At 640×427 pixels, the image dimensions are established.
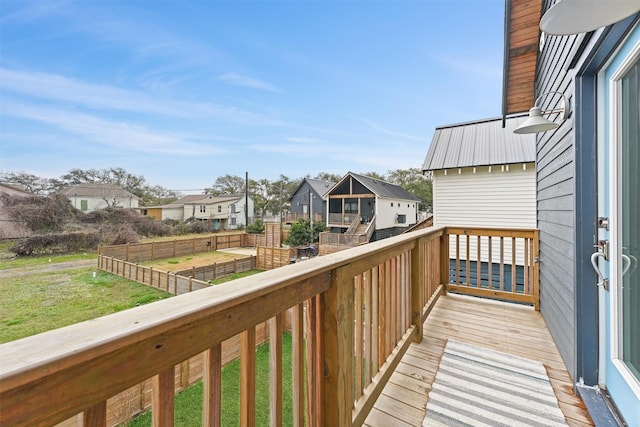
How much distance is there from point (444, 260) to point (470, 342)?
47.1 inches

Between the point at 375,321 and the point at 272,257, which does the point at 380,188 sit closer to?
the point at 272,257

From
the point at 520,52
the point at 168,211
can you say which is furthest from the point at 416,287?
the point at 168,211

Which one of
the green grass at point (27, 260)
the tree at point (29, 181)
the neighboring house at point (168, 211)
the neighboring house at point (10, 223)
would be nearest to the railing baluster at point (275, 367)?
the neighboring house at point (10, 223)

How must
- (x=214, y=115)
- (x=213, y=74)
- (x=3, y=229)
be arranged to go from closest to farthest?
(x=3, y=229) → (x=213, y=74) → (x=214, y=115)

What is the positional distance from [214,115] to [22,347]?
2286 cm

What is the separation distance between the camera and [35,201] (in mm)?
8906

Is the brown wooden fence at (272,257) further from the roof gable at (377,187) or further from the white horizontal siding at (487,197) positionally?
the roof gable at (377,187)

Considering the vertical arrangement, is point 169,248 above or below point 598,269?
below

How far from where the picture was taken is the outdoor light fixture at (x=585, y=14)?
917 mm

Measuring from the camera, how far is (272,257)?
1155 cm

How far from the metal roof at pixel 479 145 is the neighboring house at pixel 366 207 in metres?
8.40

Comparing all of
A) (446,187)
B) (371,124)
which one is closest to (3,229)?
(446,187)

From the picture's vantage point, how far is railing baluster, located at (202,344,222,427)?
2.21ft

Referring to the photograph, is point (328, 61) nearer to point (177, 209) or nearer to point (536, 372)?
point (536, 372)
